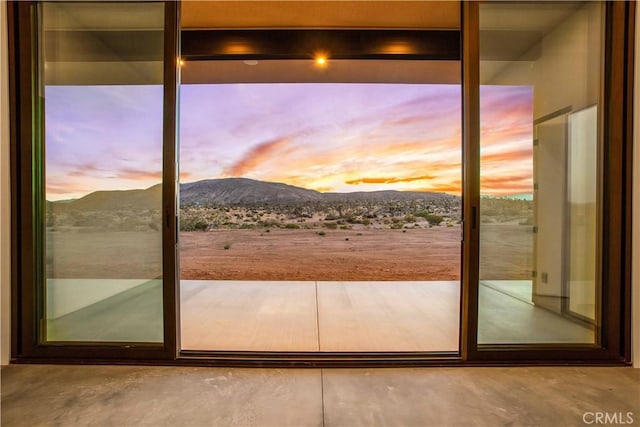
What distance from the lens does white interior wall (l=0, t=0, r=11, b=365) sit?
83.9 inches

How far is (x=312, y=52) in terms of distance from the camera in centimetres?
347

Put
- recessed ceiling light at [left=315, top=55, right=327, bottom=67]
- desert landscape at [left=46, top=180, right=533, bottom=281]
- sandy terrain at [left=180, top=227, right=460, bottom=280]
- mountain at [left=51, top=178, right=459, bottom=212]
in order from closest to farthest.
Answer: recessed ceiling light at [left=315, top=55, right=327, bottom=67] < sandy terrain at [left=180, top=227, right=460, bottom=280] < desert landscape at [left=46, top=180, right=533, bottom=281] < mountain at [left=51, top=178, right=459, bottom=212]

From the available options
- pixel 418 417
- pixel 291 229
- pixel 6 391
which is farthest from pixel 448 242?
pixel 6 391

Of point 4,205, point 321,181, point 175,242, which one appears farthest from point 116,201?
point 321,181

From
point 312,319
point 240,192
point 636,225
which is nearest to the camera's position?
point 636,225

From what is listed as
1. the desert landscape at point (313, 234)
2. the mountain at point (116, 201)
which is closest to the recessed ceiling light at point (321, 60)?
the mountain at point (116, 201)

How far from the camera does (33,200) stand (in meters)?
2.18

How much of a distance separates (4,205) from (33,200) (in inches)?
6.8

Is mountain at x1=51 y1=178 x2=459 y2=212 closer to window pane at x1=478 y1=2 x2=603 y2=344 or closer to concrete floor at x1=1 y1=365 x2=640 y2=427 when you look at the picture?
window pane at x1=478 y1=2 x2=603 y2=344

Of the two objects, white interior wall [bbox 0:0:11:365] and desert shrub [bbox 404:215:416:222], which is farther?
desert shrub [bbox 404:215:416:222]

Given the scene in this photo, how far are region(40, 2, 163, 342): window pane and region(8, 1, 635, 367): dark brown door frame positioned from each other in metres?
0.09

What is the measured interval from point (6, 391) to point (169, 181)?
156 cm

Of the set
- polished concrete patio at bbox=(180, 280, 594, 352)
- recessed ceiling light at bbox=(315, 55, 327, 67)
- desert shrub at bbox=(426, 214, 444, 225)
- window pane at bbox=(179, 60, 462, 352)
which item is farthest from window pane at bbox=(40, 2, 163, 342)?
desert shrub at bbox=(426, 214, 444, 225)

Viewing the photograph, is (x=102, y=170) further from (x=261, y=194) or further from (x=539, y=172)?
(x=261, y=194)
